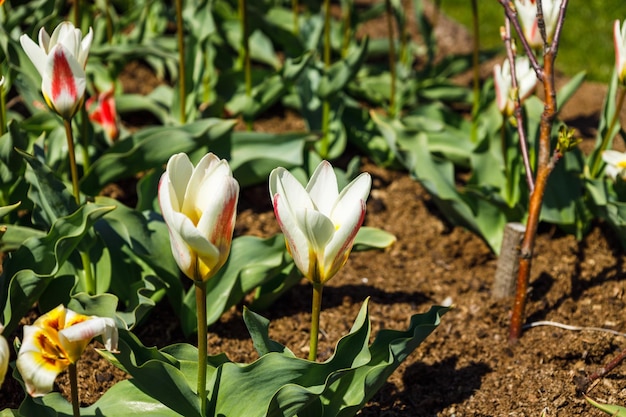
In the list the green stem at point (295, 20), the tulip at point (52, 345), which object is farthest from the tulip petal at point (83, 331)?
the green stem at point (295, 20)

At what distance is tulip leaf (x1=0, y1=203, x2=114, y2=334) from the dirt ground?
0.25 m

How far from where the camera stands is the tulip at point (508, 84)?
9.59 ft

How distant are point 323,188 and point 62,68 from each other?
0.77 m

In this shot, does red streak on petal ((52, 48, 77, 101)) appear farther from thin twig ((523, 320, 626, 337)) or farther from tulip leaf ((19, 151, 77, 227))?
thin twig ((523, 320, 626, 337))

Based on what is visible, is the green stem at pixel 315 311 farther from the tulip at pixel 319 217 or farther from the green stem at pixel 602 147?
the green stem at pixel 602 147

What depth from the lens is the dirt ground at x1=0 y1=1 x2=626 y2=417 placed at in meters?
2.36

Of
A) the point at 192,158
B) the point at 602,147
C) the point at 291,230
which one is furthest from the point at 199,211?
the point at 602,147

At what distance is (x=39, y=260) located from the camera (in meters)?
2.30

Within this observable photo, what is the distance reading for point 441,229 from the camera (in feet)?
11.0

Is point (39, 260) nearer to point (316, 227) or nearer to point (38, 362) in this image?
point (38, 362)

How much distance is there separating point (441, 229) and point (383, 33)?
2423 millimetres

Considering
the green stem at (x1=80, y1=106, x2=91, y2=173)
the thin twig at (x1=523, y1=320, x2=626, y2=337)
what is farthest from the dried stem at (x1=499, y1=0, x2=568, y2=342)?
the green stem at (x1=80, y1=106, x2=91, y2=173)

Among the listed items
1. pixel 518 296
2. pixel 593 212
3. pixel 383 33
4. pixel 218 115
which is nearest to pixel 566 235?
pixel 593 212

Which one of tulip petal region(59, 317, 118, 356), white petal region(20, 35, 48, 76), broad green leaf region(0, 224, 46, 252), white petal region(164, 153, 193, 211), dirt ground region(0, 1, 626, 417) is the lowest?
dirt ground region(0, 1, 626, 417)
